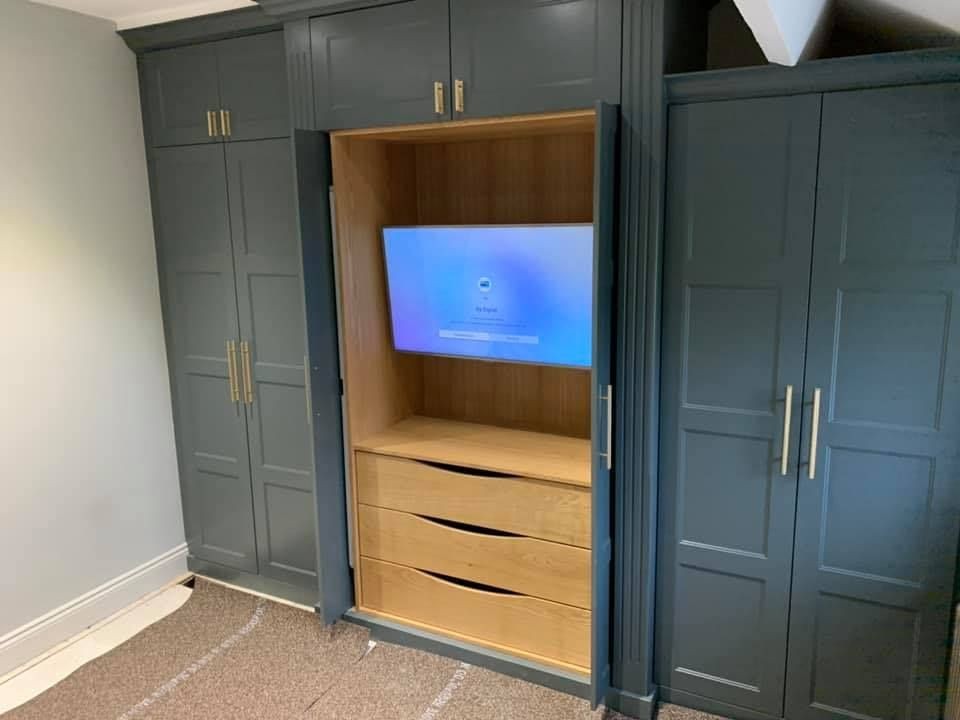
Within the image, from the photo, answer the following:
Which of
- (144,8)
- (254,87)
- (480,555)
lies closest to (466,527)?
(480,555)

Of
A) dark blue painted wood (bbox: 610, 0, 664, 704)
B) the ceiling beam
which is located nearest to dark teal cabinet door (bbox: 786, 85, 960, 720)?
the ceiling beam

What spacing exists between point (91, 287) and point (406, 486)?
150 centimetres

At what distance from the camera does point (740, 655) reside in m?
2.23

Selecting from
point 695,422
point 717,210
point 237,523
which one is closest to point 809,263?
point 717,210

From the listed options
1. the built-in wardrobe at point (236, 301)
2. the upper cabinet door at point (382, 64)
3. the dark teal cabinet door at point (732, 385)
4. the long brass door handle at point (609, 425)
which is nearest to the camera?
the dark teal cabinet door at point (732, 385)

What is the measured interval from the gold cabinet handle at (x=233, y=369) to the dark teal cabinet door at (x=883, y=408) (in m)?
2.16

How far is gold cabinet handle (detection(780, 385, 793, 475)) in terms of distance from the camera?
6.63ft

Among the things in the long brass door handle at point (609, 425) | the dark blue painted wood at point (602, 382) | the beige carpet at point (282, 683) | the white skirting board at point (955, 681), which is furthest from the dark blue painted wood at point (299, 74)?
the white skirting board at point (955, 681)

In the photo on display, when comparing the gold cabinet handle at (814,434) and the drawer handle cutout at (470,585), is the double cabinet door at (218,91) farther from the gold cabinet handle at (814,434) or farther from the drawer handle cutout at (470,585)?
the gold cabinet handle at (814,434)

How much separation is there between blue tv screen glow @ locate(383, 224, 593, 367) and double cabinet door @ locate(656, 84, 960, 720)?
1.14 feet

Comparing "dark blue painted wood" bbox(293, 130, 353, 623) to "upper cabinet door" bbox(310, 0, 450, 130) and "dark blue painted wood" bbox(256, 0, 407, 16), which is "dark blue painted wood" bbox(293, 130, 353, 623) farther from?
"dark blue painted wood" bbox(256, 0, 407, 16)

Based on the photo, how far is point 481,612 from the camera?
2596 millimetres

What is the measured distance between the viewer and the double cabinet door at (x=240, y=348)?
280 cm

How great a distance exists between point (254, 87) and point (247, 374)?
113cm
